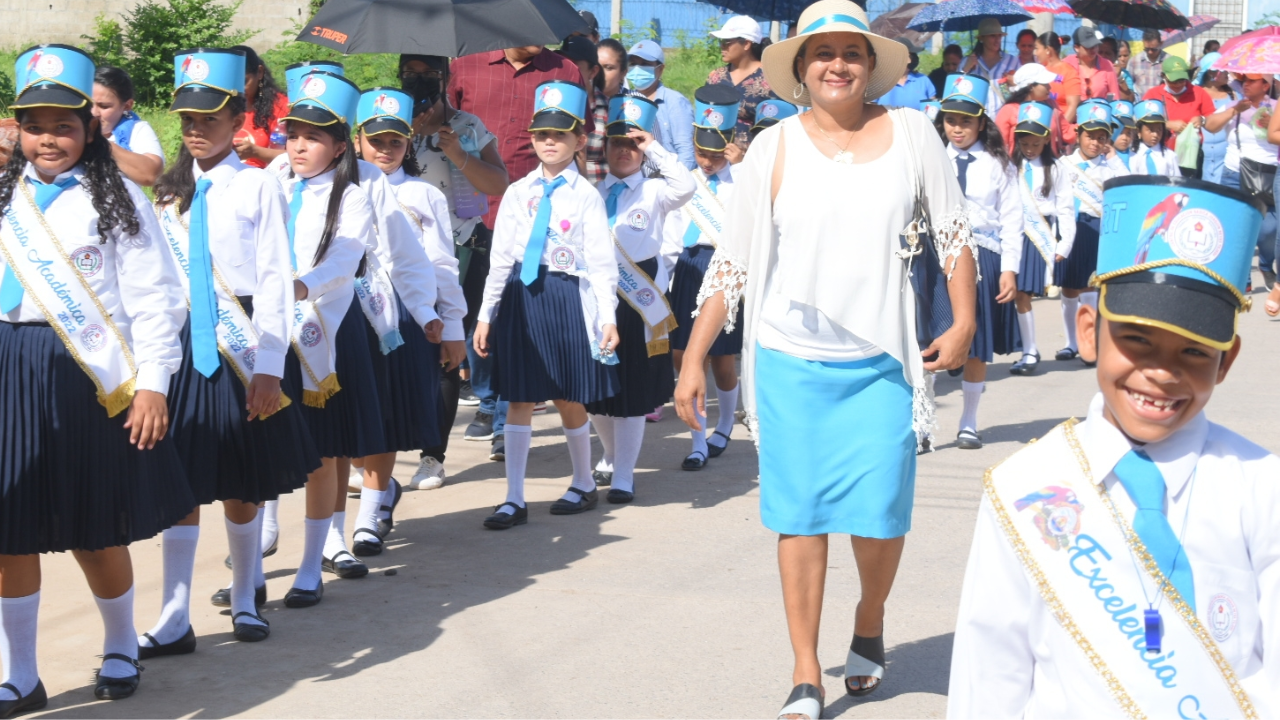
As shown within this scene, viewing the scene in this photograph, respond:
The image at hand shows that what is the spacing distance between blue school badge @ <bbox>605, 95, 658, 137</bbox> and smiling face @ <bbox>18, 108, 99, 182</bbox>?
3501mm

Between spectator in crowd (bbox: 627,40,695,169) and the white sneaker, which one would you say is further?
spectator in crowd (bbox: 627,40,695,169)

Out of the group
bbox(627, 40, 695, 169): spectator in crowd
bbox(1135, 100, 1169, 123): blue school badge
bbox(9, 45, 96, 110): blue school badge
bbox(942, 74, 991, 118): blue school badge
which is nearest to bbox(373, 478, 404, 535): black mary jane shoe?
bbox(9, 45, 96, 110): blue school badge

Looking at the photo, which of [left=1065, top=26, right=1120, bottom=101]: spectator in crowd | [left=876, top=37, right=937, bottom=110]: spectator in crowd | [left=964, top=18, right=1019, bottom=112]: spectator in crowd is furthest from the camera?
[left=1065, top=26, right=1120, bottom=101]: spectator in crowd

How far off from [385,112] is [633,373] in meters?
1.88

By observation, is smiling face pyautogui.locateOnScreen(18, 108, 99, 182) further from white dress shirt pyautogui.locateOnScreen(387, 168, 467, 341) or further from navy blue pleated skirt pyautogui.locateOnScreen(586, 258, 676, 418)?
navy blue pleated skirt pyautogui.locateOnScreen(586, 258, 676, 418)

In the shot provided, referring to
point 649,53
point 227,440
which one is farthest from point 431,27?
point 649,53

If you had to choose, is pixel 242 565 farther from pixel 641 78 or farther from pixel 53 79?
pixel 641 78

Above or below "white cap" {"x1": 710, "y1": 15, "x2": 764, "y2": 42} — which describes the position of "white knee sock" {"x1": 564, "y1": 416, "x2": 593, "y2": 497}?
below

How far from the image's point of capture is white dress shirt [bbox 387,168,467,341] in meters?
6.42

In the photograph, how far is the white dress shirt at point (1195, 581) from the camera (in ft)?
7.62

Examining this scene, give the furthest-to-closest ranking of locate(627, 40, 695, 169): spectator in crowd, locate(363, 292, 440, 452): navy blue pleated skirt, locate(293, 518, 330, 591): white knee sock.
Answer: locate(627, 40, 695, 169): spectator in crowd → locate(363, 292, 440, 452): navy blue pleated skirt → locate(293, 518, 330, 591): white knee sock

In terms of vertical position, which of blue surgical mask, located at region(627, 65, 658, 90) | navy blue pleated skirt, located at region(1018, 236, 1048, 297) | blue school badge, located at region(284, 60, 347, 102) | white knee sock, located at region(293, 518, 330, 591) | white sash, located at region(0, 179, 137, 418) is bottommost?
white knee sock, located at region(293, 518, 330, 591)

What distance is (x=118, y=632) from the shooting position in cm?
450

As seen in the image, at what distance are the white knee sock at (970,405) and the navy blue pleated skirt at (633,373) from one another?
2.16m
